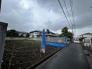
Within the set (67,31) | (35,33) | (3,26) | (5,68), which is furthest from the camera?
(35,33)

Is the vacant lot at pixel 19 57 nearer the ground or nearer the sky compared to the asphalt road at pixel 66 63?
nearer the sky

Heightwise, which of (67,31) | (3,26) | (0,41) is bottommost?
(0,41)

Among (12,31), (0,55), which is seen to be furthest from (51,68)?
(12,31)

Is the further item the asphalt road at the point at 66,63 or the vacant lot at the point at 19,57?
the asphalt road at the point at 66,63

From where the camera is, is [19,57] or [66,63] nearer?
[66,63]

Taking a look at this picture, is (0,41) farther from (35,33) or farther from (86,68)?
(35,33)

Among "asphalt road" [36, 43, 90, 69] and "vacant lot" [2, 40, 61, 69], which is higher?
"vacant lot" [2, 40, 61, 69]

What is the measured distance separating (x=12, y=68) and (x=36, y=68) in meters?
1.58

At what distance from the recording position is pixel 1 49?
509 centimetres

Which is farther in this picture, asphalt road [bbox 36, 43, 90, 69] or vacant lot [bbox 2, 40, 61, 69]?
asphalt road [bbox 36, 43, 90, 69]

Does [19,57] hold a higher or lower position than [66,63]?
higher

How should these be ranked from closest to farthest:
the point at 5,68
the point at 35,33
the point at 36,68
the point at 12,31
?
the point at 5,68, the point at 36,68, the point at 12,31, the point at 35,33

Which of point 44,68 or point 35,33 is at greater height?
point 35,33

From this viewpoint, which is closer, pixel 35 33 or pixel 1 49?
pixel 1 49
